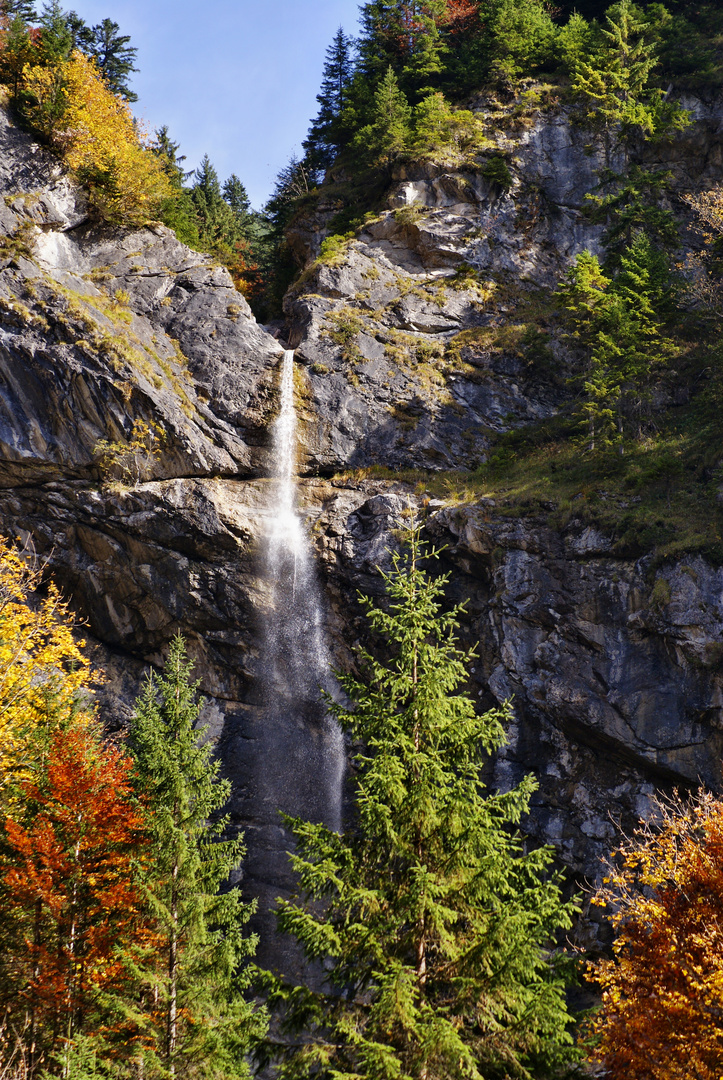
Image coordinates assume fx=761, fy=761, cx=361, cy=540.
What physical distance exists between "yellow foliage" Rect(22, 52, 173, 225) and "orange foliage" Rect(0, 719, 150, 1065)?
2390 cm

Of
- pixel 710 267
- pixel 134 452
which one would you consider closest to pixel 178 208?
pixel 134 452

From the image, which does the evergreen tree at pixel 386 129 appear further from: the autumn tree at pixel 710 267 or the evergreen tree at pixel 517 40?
the autumn tree at pixel 710 267

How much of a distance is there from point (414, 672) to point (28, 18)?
35926mm

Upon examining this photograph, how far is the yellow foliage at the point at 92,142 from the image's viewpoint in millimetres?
29797

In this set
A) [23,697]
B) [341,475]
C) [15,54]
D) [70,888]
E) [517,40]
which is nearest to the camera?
[70,888]

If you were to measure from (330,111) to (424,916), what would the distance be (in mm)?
42328

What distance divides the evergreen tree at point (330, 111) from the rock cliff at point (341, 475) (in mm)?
8460

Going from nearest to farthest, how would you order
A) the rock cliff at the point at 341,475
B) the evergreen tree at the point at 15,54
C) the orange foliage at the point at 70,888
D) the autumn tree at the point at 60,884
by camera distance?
1. the autumn tree at the point at 60,884
2. the orange foliage at the point at 70,888
3. the rock cliff at the point at 341,475
4. the evergreen tree at the point at 15,54

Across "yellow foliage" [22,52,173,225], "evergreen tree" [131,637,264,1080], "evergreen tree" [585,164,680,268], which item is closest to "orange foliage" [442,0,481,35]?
"evergreen tree" [585,164,680,268]

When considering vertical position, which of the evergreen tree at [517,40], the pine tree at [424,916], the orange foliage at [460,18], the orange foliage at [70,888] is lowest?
the orange foliage at [70,888]

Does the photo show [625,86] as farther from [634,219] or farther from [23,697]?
[23,697]

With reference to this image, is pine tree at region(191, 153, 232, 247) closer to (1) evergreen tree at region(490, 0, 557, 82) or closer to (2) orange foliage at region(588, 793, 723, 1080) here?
(1) evergreen tree at region(490, 0, 557, 82)

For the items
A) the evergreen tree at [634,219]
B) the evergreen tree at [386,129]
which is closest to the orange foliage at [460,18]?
the evergreen tree at [386,129]

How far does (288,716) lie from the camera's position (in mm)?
24469
